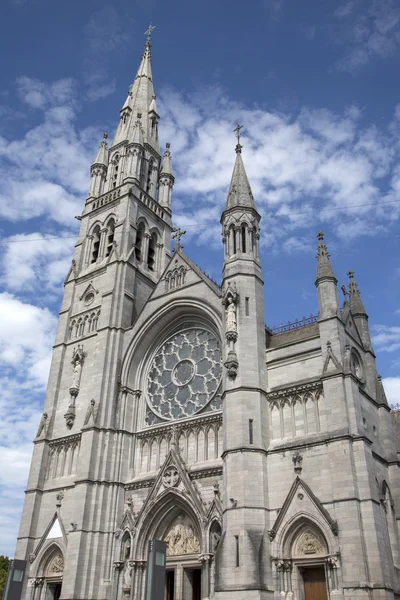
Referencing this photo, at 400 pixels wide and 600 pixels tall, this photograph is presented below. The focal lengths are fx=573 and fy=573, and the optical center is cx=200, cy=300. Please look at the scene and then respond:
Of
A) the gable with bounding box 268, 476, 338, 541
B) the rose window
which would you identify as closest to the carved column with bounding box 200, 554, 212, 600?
the gable with bounding box 268, 476, 338, 541

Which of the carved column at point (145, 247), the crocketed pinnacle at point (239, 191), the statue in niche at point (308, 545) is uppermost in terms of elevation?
the carved column at point (145, 247)

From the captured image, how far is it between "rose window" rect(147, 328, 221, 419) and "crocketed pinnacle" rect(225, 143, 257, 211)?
20.6 feet

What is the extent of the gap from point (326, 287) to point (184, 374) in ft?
27.4

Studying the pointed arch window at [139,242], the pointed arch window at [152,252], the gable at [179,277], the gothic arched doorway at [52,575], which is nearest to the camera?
the gothic arched doorway at [52,575]

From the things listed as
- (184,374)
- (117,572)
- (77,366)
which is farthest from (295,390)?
(77,366)

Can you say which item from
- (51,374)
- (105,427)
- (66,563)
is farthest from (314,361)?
(51,374)

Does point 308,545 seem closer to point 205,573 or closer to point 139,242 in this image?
point 205,573

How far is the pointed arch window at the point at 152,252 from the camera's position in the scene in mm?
35188

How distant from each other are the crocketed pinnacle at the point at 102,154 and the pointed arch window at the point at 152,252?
7000 mm

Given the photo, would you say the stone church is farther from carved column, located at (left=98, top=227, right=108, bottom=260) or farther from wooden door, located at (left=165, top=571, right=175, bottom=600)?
carved column, located at (left=98, top=227, right=108, bottom=260)

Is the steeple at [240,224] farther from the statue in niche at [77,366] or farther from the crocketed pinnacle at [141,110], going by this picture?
the crocketed pinnacle at [141,110]

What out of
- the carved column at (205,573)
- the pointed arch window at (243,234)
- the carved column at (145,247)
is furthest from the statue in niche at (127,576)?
the carved column at (145,247)

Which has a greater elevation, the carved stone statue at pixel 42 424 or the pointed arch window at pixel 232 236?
the pointed arch window at pixel 232 236

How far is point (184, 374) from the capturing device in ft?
90.1
